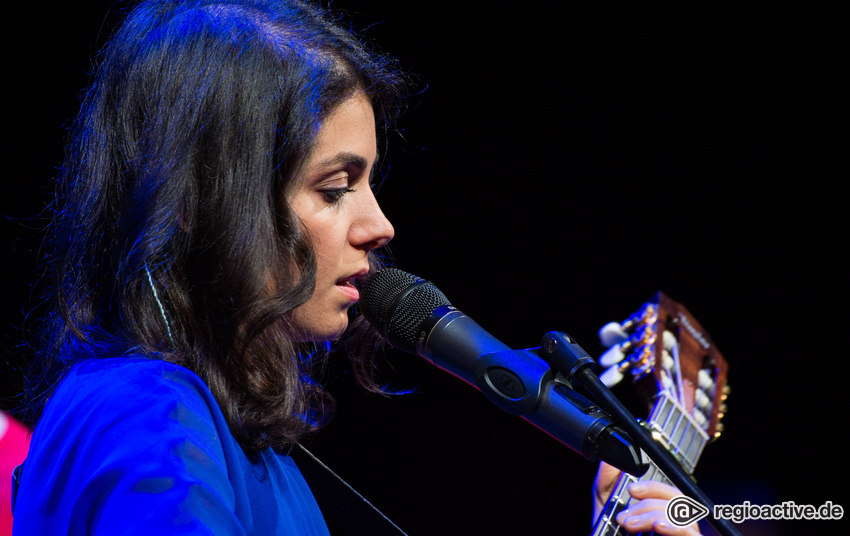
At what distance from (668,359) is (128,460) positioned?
1.44 metres

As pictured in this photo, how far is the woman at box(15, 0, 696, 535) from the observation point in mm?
909

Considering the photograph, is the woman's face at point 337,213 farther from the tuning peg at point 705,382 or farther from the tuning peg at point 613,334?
the tuning peg at point 705,382

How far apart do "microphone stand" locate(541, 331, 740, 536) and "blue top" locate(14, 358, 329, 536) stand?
41cm

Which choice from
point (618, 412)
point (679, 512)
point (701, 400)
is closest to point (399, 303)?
point (618, 412)

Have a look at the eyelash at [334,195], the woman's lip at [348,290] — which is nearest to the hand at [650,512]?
the woman's lip at [348,290]

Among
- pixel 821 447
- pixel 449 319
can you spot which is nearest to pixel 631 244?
pixel 821 447

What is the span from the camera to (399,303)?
1.03m

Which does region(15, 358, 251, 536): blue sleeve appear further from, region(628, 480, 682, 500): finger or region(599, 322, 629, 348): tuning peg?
region(599, 322, 629, 348): tuning peg

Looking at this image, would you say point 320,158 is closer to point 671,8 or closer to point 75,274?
point 75,274

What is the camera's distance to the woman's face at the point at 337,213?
1031 mm

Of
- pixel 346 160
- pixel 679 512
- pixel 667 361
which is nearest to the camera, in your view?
pixel 346 160

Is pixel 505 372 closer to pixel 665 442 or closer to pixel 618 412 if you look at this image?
pixel 618 412

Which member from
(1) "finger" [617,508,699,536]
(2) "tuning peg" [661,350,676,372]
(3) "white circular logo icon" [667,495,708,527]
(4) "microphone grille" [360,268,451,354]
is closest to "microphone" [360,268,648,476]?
(4) "microphone grille" [360,268,451,354]

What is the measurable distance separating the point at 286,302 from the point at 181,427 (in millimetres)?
284
